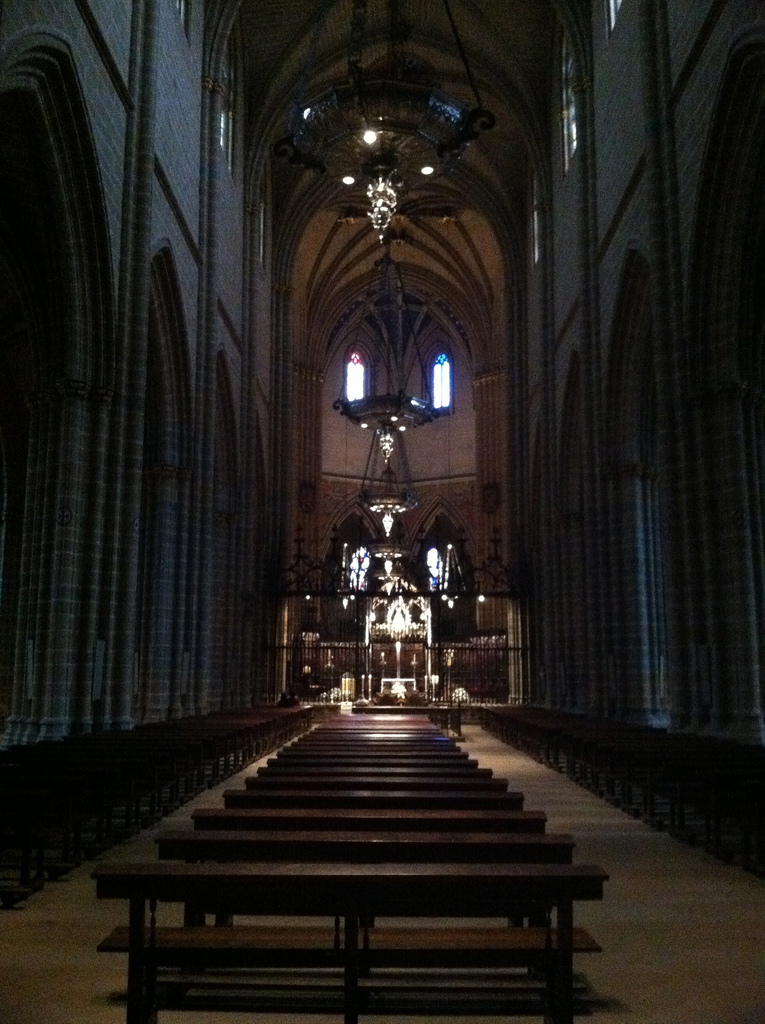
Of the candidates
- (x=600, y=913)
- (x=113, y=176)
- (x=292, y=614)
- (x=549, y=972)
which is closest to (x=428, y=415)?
(x=292, y=614)

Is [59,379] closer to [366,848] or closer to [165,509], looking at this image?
[165,509]

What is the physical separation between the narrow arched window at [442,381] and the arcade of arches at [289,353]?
10758 mm

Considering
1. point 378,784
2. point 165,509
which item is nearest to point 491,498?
point 165,509

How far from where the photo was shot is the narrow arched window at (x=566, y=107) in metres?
24.9

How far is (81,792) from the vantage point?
7957 millimetres

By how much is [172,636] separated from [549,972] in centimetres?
1726

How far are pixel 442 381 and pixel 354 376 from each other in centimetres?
426

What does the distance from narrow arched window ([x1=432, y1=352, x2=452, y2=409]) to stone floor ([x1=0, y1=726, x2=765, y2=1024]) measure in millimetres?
41132

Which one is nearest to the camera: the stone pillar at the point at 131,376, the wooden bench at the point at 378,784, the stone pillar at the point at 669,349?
the wooden bench at the point at 378,784

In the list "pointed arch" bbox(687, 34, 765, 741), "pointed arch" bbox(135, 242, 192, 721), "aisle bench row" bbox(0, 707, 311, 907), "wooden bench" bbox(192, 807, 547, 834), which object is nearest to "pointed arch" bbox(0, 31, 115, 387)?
"pointed arch" bbox(135, 242, 192, 721)

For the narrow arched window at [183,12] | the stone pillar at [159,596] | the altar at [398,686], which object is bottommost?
the altar at [398,686]

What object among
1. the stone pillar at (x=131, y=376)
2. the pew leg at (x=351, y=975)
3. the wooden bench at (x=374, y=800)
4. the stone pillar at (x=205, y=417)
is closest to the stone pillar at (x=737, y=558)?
the stone pillar at (x=131, y=376)

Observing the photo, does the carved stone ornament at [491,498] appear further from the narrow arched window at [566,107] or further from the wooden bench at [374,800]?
the wooden bench at [374,800]

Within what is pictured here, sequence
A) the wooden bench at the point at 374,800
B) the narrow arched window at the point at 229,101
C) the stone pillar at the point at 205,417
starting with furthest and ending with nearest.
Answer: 1. the narrow arched window at the point at 229,101
2. the stone pillar at the point at 205,417
3. the wooden bench at the point at 374,800
